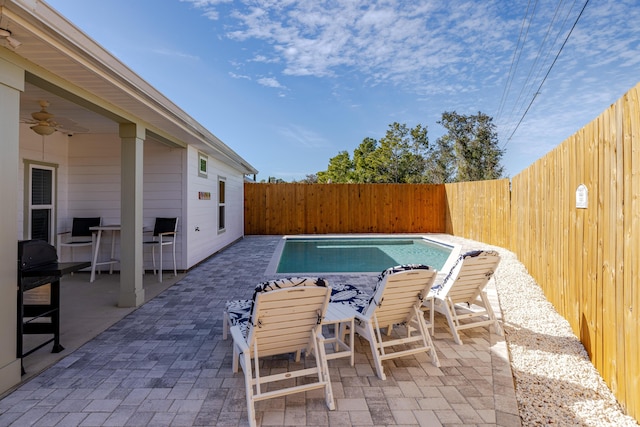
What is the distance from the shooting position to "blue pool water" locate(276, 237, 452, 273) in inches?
351

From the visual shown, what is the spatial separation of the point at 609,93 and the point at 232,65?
53.1ft

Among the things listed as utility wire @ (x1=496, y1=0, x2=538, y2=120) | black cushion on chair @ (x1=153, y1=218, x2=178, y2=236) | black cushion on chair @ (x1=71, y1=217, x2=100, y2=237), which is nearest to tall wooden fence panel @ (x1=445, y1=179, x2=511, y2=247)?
utility wire @ (x1=496, y1=0, x2=538, y2=120)

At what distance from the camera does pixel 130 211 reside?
5.02 metres

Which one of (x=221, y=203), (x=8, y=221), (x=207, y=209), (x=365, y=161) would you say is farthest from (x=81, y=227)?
(x=365, y=161)

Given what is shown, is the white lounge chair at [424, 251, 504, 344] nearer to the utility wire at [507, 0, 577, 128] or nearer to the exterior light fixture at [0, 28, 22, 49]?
the exterior light fixture at [0, 28, 22, 49]

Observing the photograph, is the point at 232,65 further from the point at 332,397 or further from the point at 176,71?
the point at 332,397

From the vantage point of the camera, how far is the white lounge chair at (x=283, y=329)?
2.48m

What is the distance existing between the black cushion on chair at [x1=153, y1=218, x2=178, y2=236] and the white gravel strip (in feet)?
19.4

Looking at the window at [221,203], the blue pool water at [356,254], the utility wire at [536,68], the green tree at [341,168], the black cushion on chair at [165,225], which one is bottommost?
the blue pool water at [356,254]

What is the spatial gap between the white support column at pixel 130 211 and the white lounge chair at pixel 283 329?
295cm

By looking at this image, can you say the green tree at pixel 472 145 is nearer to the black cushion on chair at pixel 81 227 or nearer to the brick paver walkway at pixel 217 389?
the brick paver walkway at pixel 217 389

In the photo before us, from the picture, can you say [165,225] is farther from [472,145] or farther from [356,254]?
[472,145]

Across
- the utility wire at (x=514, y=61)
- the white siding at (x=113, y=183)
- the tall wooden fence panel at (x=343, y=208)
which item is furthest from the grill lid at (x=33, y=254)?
the utility wire at (x=514, y=61)

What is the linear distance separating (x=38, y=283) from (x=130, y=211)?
188 cm
